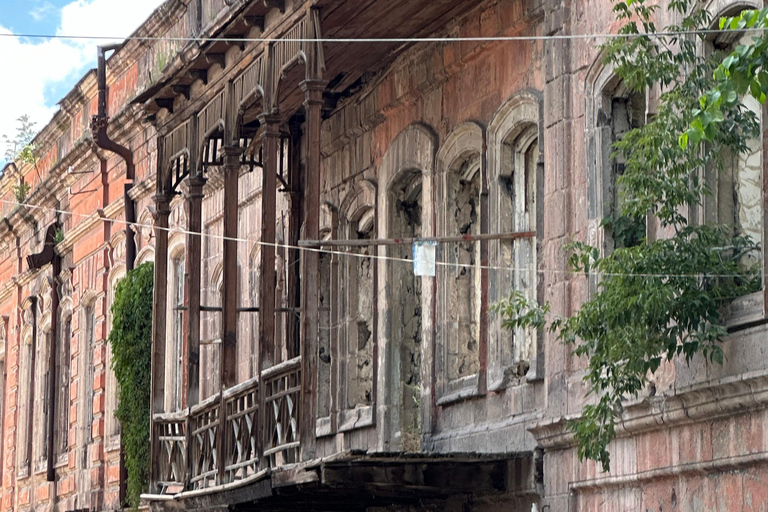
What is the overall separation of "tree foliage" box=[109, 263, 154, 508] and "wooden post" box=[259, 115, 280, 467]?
7.95 m

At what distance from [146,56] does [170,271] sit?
3.38 m

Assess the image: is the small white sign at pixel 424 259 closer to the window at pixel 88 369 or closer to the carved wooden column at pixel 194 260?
the carved wooden column at pixel 194 260

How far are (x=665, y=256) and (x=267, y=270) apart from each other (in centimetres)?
515

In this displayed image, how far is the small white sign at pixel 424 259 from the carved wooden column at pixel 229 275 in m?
2.83

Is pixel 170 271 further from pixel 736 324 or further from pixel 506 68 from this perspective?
pixel 736 324

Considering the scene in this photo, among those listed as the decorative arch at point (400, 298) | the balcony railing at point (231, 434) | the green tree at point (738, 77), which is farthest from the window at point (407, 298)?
the green tree at point (738, 77)

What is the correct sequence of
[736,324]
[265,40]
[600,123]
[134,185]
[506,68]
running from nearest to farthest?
1. [736,324]
2. [600,123]
3. [506,68]
4. [265,40]
5. [134,185]

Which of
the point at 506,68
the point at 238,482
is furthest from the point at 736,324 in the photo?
the point at 238,482

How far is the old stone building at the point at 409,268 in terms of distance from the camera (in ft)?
38.4

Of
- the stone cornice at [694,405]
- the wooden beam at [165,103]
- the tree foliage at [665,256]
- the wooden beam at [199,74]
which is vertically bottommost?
the stone cornice at [694,405]

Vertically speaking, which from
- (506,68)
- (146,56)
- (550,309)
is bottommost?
(550,309)

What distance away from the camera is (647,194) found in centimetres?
1098

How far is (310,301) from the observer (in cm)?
1425

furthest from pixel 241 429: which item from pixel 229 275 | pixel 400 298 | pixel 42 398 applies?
pixel 42 398
